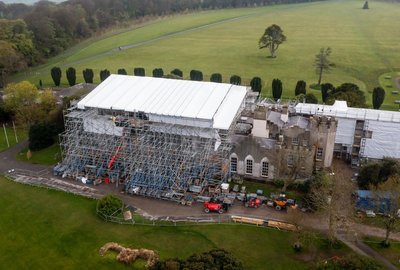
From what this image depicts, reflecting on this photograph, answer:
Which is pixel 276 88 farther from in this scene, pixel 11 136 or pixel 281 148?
pixel 11 136

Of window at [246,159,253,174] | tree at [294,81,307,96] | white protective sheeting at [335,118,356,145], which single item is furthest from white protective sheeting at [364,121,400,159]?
tree at [294,81,307,96]

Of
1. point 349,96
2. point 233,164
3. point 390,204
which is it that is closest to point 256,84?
point 349,96

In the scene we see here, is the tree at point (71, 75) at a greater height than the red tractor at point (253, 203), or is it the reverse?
the tree at point (71, 75)

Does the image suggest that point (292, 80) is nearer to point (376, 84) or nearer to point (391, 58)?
point (376, 84)

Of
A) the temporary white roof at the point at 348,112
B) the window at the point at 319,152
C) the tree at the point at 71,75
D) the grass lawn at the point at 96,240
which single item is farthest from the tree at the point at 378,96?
the tree at the point at 71,75

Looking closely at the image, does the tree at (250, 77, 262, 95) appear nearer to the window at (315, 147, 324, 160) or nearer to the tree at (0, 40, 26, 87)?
the window at (315, 147, 324, 160)

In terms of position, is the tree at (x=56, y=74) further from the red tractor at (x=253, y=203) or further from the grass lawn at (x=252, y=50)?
the red tractor at (x=253, y=203)

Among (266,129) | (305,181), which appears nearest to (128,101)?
(266,129)
